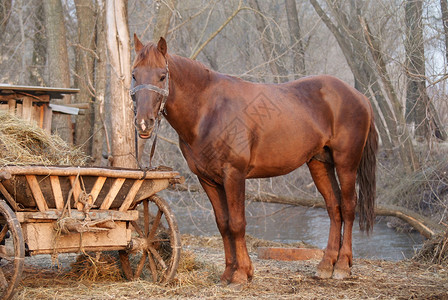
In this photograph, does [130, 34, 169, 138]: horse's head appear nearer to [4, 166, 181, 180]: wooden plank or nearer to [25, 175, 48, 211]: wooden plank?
[4, 166, 181, 180]: wooden plank

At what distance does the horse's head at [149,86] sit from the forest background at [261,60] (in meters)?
2.33

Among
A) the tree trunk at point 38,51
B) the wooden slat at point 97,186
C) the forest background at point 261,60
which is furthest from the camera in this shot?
the tree trunk at point 38,51

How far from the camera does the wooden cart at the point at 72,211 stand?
371 cm

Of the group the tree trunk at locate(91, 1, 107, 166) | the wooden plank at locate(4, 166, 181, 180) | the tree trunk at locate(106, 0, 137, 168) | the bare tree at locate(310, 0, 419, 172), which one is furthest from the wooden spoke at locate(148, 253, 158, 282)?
the bare tree at locate(310, 0, 419, 172)

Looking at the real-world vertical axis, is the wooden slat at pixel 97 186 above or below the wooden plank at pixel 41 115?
below

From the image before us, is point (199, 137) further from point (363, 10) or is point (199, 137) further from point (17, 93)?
point (363, 10)

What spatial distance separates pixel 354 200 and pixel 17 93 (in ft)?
14.6

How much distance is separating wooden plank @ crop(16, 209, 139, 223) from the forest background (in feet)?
6.78

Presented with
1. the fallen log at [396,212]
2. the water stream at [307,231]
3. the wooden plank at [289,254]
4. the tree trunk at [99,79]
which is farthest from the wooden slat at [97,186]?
the fallen log at [396,212]

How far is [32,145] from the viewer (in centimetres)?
477

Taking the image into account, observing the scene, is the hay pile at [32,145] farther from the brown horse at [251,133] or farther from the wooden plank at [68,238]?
the brown horse at [251,133]

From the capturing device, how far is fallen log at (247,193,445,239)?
843 centimetres

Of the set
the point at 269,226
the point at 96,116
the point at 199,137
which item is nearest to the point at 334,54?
the point at 269,226

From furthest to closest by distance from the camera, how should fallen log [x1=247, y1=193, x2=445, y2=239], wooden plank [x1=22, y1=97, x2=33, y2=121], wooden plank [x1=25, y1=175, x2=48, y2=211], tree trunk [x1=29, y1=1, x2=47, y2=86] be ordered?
tree trunk [x1=29, y1=1, x2=47, y2=86] → fallen log [x1=247, y1=193, x2=445, y2=239] → wooden plank [x1=22, y1=97, x2=33, y2=121] → wooden plank [x1=25, y1=175, x2=48, y2=211]
